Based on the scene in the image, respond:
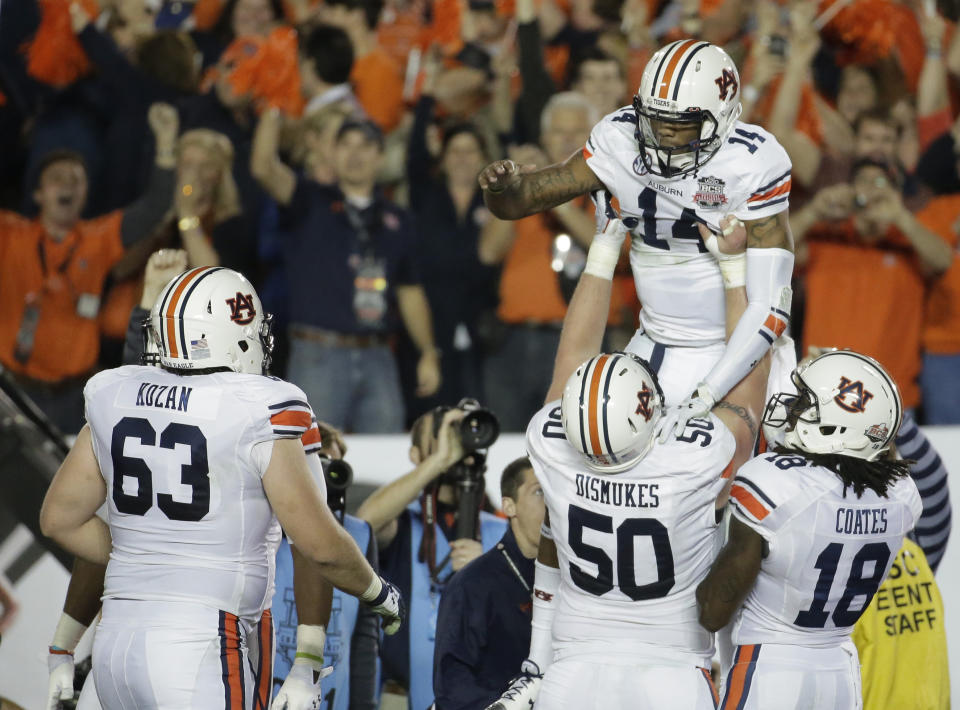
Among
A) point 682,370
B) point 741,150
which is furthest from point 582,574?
point 741,150

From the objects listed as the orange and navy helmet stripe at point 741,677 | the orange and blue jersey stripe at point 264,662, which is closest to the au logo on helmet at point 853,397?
the orange and navy helmet stripe at point 741,677

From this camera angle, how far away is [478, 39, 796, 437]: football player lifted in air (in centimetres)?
450

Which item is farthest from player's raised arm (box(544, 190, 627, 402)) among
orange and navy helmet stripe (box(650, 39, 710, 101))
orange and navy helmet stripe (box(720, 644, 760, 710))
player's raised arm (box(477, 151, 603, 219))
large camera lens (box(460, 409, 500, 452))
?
orange and navy helmet stripe (box(720, 644, 760, 710))

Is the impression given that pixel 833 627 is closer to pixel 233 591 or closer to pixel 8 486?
pixel 233 591

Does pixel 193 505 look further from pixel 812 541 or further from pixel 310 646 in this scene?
pixel 812 541

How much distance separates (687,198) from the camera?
4660 millimetres

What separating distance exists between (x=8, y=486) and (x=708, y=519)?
3536mm

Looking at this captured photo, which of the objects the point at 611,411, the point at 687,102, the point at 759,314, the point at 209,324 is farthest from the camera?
the point at 759,314

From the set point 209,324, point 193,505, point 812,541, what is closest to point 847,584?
point 812,541

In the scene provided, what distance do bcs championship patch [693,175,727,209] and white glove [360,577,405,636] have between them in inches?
66.6

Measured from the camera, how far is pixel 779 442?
435 centimetres

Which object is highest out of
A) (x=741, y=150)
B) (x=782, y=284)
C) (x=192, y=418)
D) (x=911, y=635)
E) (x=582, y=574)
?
(x=741, y=150)

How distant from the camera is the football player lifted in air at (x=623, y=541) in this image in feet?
13.3

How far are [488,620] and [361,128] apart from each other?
394 centimetres
